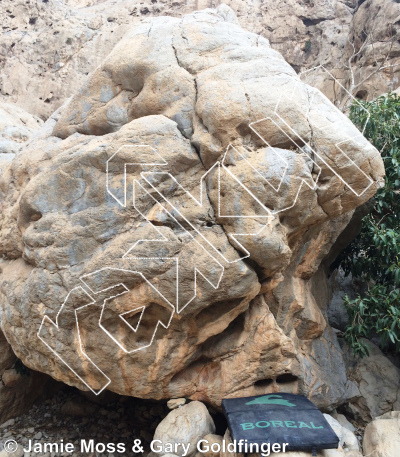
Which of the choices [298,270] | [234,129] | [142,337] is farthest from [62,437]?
[234,129]

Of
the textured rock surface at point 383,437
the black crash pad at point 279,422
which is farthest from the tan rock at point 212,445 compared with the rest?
the textured rock surface at point 383,437

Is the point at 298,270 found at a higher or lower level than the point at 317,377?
higher

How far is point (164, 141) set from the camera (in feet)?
10.5

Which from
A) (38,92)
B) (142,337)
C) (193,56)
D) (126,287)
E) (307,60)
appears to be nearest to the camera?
(126,287)

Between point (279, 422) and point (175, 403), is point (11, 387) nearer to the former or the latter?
point (175, 403)

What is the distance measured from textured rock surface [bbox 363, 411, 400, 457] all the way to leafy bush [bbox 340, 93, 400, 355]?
2.54 ft

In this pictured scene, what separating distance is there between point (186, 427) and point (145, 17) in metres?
9.61

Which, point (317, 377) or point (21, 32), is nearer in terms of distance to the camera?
point (317, 377)

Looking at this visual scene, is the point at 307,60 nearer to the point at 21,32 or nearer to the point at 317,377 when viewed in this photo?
the point at 21,32

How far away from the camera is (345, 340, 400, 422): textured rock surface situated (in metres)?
4.54

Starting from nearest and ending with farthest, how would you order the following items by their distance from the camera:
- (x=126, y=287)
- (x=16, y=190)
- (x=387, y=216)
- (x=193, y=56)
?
(x=126, y=287) → (x=193, y=56) → (x=16, y=190) → (x=387, y=216)

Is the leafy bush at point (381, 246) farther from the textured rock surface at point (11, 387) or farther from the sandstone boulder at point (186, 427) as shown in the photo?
the textured rock surface at point (11, 387)

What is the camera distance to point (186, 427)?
3396 mm

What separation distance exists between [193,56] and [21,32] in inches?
279
